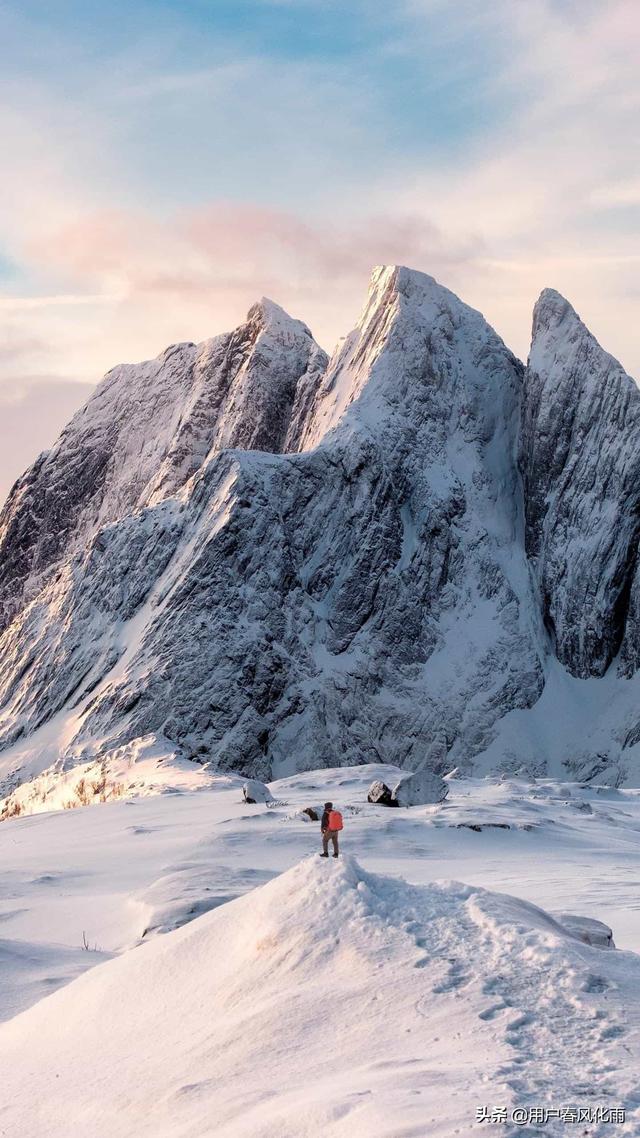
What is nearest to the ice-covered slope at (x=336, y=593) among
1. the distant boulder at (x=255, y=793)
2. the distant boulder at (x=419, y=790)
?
the distant boulder at (x=255, y=793)

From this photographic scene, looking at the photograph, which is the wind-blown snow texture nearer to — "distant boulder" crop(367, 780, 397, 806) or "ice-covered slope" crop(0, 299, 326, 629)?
"ice-covered slope" crop(0, 299, 326, 629)

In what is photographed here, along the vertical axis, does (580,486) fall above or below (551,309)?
below

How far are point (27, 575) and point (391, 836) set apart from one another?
9158 cm

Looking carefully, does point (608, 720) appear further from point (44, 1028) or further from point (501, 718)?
point (44, 1028)

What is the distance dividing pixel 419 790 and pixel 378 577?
5183 centimetres

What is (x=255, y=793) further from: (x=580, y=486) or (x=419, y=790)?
(x=580, y=486)

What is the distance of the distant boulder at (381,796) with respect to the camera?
30219 millimetres

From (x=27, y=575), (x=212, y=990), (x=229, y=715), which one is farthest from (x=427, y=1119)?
(x=27, y=575)

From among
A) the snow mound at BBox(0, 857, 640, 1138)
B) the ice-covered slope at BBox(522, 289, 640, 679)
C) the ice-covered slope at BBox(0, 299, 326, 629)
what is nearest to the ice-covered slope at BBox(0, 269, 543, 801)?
the ice-covered slope at BBox(522, 289, 640, 679)

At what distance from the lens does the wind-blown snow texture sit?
73.8 meters

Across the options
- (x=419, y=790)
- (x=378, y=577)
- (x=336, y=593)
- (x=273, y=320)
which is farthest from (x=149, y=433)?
(x=419, y=790)

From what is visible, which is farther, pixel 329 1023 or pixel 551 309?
pixel 551 309

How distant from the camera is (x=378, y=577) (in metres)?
82.3

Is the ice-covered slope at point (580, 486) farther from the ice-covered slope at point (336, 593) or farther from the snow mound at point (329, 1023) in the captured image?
the snow mound at point (329, 1023)
